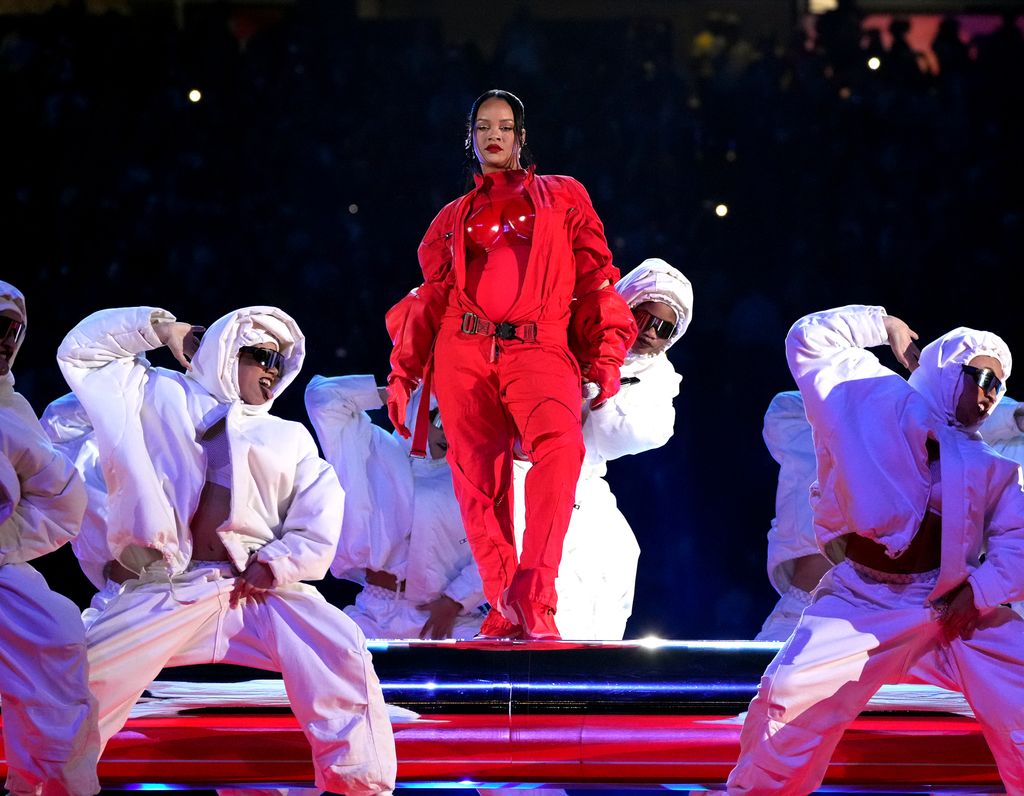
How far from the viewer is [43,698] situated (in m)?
3.30

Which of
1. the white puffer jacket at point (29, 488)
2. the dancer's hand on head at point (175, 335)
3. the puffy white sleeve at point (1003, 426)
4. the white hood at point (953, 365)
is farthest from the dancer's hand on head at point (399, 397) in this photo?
the puffy white sleeve at point (1003, 426)

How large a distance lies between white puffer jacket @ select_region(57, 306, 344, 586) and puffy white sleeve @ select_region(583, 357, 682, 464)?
Answer: 40.7 inches

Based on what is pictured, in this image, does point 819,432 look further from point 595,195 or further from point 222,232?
point 222,232

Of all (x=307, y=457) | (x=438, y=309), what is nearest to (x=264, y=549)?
(x=307, y=457)

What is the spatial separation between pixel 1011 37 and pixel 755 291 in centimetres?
149

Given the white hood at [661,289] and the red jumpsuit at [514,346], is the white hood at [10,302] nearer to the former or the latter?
the red jumpsuit at [514,346]

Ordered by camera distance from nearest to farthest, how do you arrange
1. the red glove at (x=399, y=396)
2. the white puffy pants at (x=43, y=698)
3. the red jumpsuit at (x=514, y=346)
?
the white puffy pants at (x=43, y=698) → the red jumpsuit at (x=514, y=346) → the red glove at (x=399, y=396)

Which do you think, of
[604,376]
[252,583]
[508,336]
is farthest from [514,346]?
[252,583]

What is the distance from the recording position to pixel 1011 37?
582 cm

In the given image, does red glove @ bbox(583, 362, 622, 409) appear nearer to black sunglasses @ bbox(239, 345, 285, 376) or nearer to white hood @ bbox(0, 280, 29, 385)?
black sunglasses @ bbox(239, 345, 285, 376)

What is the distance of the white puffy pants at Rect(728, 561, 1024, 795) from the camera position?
3.29 metres

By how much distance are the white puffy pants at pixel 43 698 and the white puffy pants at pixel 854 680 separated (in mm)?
1526

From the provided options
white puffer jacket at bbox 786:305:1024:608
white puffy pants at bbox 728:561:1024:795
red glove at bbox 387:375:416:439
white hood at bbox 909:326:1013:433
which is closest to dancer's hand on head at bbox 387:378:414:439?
red glove at bbox 387:375:416:439

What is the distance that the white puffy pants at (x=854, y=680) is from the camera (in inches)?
130
